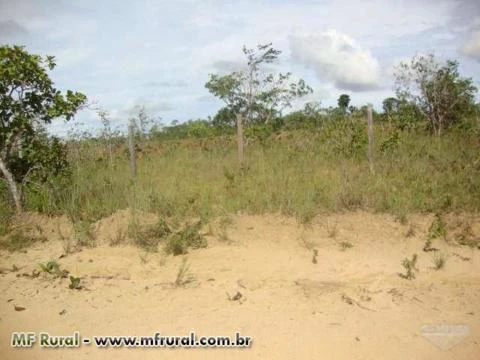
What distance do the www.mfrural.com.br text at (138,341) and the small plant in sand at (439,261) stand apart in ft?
8.09

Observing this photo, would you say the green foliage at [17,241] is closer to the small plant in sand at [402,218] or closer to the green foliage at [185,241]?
the green foliage at [185,241]

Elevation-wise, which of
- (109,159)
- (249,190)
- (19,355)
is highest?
(109,159)

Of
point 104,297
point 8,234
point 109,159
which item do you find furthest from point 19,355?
point 109,159

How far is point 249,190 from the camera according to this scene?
23.4 ft

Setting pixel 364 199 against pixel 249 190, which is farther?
pixel 249 190

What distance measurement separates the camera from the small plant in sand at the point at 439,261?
4.87 m

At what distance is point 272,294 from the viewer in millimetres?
4355

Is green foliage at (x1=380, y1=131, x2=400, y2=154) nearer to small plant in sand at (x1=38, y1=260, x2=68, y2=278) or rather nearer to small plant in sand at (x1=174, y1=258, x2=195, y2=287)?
small plant in sand at (x1=174, y1=258, x2=195, y2=287)

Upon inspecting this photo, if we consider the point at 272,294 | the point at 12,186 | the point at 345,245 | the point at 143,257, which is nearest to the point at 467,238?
the point at 345,245

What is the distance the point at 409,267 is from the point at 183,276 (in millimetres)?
2384

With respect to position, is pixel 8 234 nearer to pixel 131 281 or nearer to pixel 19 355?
pixel 131 281

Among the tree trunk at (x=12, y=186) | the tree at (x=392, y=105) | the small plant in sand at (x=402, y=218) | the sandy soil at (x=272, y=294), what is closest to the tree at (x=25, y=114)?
the tree trunk at (x=12, y=186)

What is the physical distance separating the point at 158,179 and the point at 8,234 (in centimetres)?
292

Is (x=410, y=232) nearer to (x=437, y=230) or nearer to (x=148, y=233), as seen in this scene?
(x=437, y=230)
